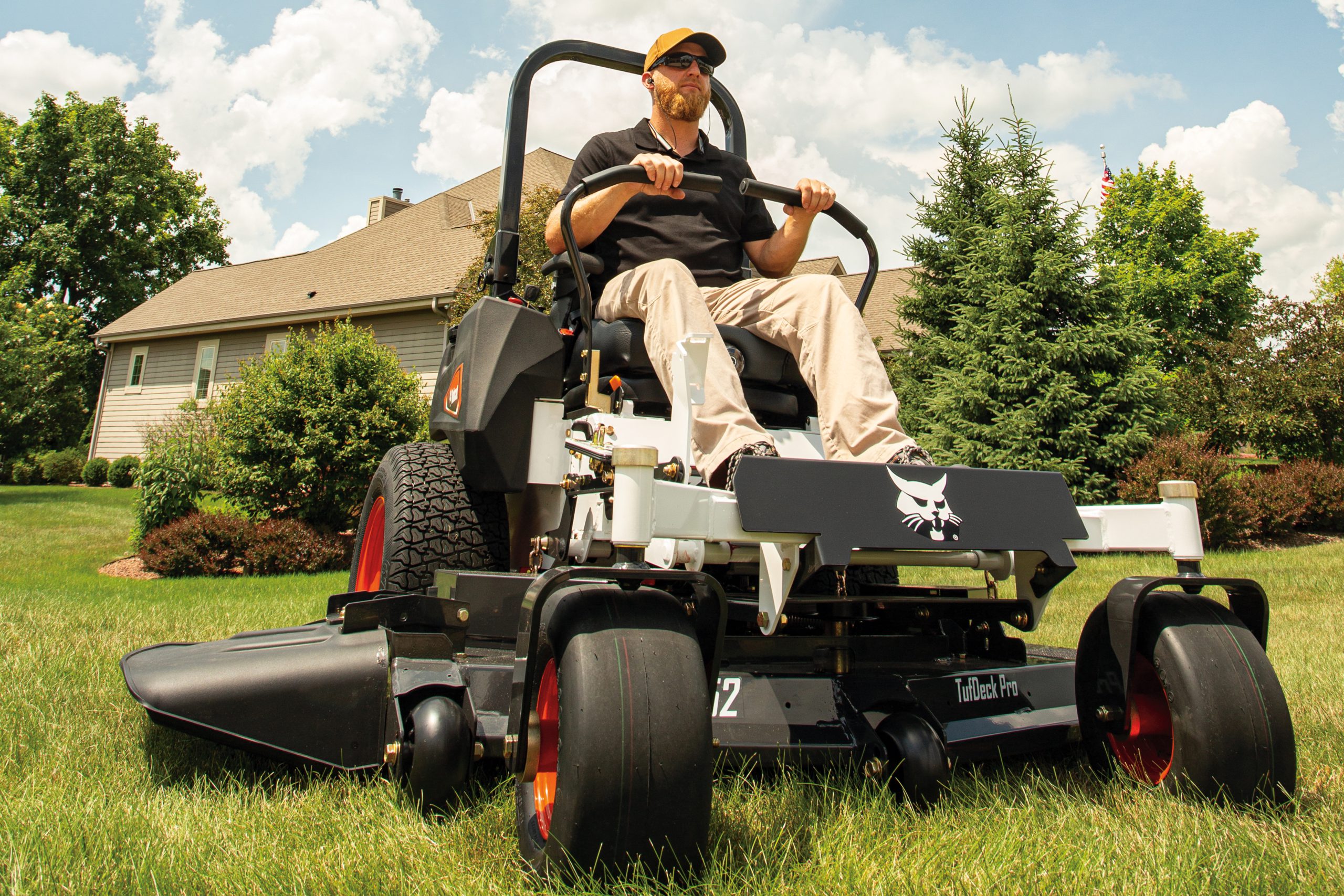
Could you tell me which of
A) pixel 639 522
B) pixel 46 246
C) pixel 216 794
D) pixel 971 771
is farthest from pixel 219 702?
pixel 46 246

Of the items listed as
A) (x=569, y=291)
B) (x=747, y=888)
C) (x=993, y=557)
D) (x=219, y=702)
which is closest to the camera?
(x=747, y=888)

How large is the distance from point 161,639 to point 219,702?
2.94 m

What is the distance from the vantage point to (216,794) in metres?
2.27

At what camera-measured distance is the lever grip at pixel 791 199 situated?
2934 millimetres

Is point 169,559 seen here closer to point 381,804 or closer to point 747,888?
point 381,804

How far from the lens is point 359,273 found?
2091cm

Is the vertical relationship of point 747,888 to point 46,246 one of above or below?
below

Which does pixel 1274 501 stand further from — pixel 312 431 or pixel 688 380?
pixel 688 380

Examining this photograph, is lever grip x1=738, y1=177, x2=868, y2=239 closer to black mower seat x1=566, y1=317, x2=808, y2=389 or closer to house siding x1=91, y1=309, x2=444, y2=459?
black mower seat x1=566, y1=317, x2=808, y2=389

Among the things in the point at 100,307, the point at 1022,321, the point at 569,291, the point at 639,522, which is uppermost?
the point at 100,307

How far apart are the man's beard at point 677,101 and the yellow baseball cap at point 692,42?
0.30 feet

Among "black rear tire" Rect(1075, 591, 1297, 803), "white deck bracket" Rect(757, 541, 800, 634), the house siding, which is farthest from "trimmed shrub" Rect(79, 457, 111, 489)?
"black rear tire" Rect(1075, 591, 1297, 803)

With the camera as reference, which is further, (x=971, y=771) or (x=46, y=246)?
(x=46, y=246)

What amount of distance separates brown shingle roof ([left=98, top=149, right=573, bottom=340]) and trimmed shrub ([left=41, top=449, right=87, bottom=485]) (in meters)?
4.97
